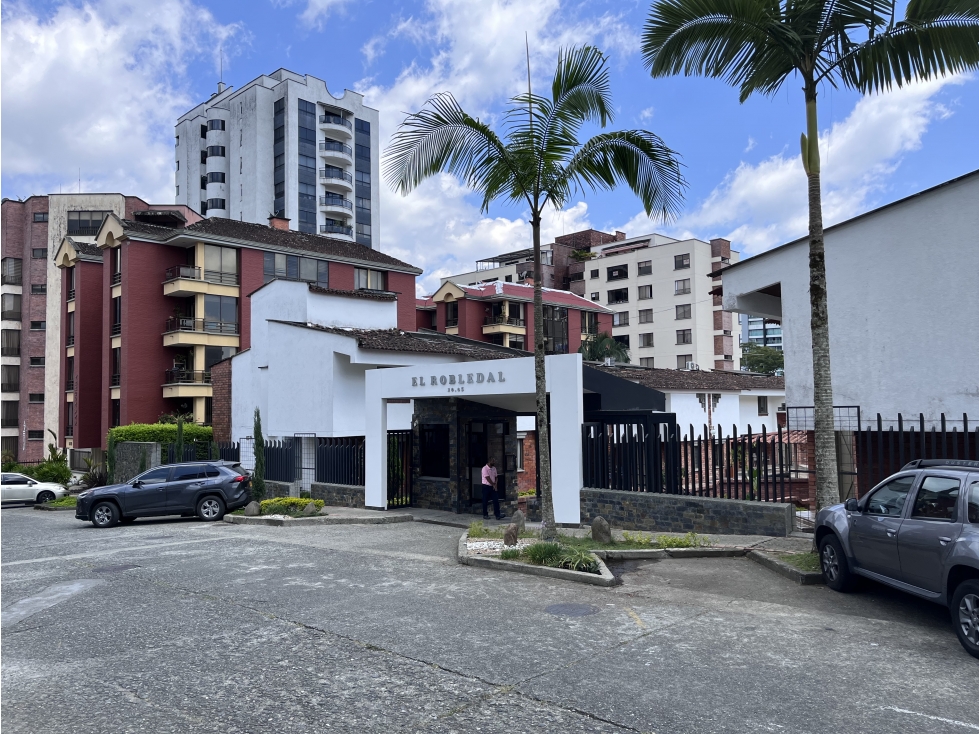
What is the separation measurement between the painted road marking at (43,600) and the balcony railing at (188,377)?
97.3 feet

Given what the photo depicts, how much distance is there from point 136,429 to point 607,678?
32945 millimetres

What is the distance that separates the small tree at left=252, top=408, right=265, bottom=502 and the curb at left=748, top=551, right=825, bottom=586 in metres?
17.9

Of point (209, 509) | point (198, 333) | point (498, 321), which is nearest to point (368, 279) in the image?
point (198, 333)

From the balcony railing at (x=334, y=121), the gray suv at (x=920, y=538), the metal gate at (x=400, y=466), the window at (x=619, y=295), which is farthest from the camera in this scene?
the window at (x=619, y=295)

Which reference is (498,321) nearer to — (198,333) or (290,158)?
(198,333)

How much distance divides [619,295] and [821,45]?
67.3 m

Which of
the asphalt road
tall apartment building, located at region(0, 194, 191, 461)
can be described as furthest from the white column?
tall apartment building, located at region(0, 194, 191, 461)

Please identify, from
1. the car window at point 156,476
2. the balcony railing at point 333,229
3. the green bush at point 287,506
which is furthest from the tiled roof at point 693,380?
the balcony railing at point 333,229

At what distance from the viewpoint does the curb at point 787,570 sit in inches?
398

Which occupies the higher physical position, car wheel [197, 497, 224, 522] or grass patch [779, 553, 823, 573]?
grass patch [779, 553, 823, 573]

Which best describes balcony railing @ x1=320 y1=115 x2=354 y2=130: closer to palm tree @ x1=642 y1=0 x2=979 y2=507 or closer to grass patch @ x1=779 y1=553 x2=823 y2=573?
palm tree @ x1=642 y1=0 x2=979 y2=507

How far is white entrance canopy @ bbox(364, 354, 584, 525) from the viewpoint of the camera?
52.2 ft

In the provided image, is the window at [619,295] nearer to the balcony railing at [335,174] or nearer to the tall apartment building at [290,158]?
the tall apartment building at [290,158]

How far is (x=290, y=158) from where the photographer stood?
238 ft
